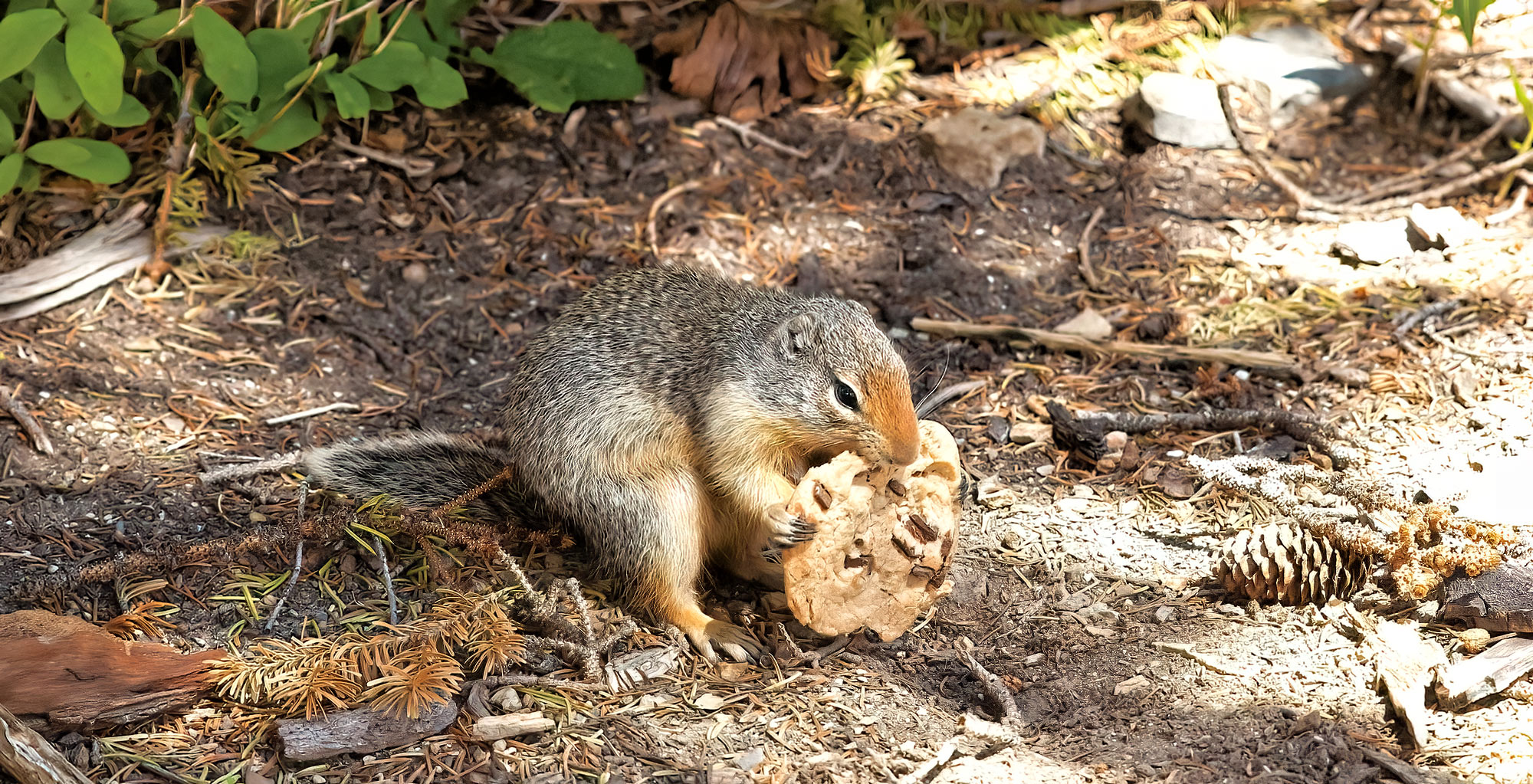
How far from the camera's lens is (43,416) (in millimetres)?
3686

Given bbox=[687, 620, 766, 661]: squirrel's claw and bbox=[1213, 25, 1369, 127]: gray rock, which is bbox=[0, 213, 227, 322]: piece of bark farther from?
bbox=[1213, 25, 1369, 127]: gray rock

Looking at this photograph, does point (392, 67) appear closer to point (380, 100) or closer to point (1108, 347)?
point (380, 100)

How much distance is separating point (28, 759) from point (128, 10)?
8.72ft

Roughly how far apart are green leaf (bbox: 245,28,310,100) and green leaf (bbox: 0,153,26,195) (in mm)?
830

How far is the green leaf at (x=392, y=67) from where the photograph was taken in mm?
4410

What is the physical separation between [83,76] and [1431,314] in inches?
189

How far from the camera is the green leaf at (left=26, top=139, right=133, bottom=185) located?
13.0 ft

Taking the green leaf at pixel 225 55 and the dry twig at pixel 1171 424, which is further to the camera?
the green leaf at pixel 225 55

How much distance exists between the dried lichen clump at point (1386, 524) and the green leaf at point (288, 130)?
359 centimetres

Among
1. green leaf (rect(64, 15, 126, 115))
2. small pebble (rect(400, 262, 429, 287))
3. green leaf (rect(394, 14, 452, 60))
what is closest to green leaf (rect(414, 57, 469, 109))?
green leaf (rect(394, 14, 452, 60))

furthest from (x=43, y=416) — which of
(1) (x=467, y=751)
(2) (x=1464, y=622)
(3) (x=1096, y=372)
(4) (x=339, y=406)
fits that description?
(2) (x=1464, y=622)

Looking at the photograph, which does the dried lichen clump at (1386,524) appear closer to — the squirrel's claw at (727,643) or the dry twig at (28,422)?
the squirrel's claw at (727,643)

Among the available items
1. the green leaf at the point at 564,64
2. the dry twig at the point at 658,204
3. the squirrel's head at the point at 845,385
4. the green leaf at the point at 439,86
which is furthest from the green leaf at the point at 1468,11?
the green leaf at the point at 439,86

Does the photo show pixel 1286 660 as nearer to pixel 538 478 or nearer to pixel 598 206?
pixel 538 478
